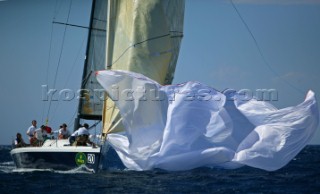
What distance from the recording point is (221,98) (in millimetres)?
17984

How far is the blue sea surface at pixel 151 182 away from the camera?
1994cm

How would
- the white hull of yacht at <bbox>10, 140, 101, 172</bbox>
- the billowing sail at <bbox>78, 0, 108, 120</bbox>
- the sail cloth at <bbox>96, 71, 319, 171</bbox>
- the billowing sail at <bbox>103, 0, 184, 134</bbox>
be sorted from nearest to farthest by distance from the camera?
the sail cloth at <bbox>96, 71, 319, 171</bbox> < the billowing sail at <bbox>103, 0, 184, 134</bbox> < the white hull of yacht at <bbox>10, 140, 101, 172</bbox> < the billowing sail at <bbox>78, 0, 108, 120</bbox>

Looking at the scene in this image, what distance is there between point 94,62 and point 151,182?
25.8ft

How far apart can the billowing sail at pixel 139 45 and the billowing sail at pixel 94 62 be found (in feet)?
11.2

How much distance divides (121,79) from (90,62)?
7.98 metres

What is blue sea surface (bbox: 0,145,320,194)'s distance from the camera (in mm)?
19938

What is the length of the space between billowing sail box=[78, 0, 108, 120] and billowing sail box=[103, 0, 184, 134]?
134 inches

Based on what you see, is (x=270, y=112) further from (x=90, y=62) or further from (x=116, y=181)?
(x=90, y=62)

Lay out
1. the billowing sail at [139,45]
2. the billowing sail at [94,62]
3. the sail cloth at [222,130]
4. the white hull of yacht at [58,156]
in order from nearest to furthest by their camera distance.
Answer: the sail cloth at [222,130] < the billowing sail at [139,45] < the white hull of yacht at [58,156] < the billowing sail at [94,62]

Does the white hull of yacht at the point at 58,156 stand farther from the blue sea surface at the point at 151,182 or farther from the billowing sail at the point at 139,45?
the billowing sail at the point at 139,45

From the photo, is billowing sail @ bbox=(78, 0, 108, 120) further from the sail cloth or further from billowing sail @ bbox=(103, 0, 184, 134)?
the sail cloth

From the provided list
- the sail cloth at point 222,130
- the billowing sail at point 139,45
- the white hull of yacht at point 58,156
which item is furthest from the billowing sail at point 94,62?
the sail cloth at point 222,130

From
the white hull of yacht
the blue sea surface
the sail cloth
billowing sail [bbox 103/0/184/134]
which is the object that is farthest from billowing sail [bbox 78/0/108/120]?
the sail cloth

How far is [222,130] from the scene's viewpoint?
17688 millimetres
